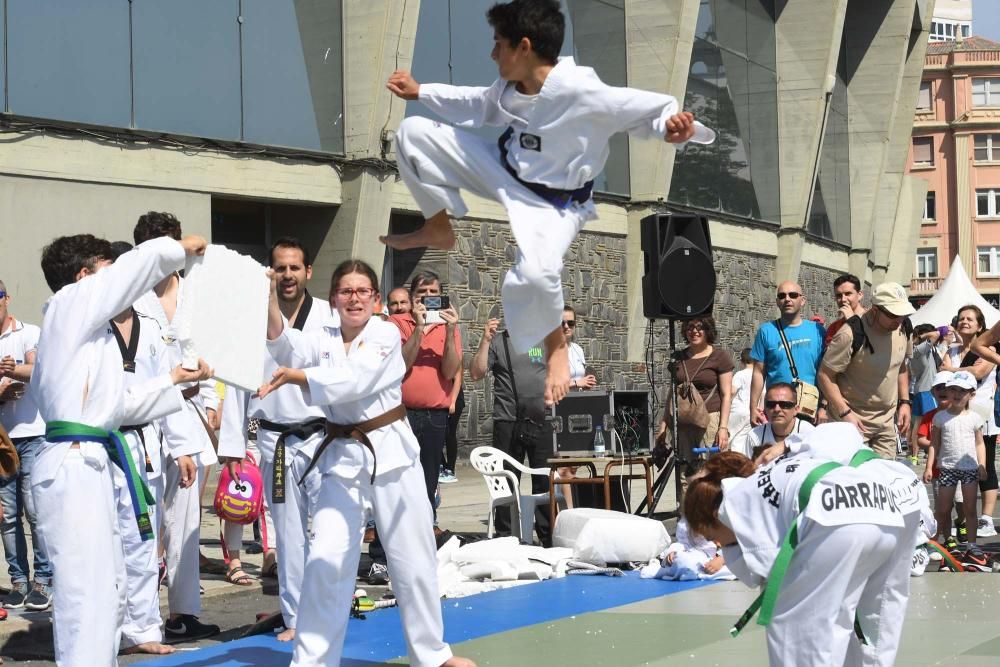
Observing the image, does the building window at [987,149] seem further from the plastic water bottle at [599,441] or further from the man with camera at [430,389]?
the man with camera at [430,389]

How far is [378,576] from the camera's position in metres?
9.61

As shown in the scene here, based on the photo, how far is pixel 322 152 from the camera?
16.4 metres

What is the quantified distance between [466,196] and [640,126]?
42.1 feet

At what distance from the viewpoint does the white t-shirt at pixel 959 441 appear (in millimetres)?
10188

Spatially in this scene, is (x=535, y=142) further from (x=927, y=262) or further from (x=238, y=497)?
(x=927, y=262)

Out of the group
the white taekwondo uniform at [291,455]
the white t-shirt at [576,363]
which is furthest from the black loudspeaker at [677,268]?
the white taekwondo uniform at [291,455]

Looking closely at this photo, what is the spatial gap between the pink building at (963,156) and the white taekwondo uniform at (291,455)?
65.9 m

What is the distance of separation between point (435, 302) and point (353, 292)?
1.88 meters

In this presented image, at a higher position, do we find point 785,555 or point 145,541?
point 785,555

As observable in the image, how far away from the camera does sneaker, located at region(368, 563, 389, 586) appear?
31.5 ft

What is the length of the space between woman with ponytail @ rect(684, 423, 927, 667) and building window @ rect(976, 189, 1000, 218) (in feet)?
225

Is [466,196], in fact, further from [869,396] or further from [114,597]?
[114,597]

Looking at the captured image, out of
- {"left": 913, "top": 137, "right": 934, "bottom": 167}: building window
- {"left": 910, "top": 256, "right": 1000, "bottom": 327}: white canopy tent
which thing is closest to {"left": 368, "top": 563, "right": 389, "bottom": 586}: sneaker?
{"left": 910, "top": 256, "right": 1000, "bottom": 327}: white canopy tent

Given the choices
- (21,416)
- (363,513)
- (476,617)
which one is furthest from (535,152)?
(21,416)
